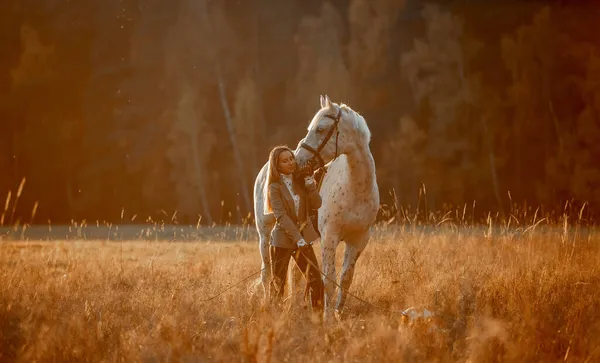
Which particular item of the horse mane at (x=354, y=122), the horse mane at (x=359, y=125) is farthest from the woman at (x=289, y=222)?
the horse mane at (x=359, y=125)

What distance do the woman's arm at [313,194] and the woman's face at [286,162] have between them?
0.78 ft

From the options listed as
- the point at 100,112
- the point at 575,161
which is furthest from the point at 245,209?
the point at 575,161

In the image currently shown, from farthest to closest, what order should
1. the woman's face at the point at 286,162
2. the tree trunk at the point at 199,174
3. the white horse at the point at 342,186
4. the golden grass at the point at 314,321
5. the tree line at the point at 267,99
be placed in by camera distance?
the tree trunk at the point at 199,174
the tree line at the point at 267,99
the white horse at the point at 342,186
the woman's face at the point at 286,162
the golden grass at the point at 314,321

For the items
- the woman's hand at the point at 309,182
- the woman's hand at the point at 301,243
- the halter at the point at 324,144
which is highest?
the halter at the point at 324,144

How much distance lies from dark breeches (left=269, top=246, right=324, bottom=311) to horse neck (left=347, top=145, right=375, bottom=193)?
742 millimetres

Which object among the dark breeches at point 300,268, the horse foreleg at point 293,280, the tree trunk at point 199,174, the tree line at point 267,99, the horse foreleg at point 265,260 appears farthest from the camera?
the tree trunk at point 199,174

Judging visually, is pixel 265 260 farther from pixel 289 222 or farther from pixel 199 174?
pixel 199 174

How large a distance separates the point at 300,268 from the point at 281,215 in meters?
0.56

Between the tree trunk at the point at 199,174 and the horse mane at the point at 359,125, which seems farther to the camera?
the tree trunk at the point at 199,174

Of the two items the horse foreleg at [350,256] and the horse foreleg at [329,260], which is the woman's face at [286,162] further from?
the horse foreleg at [350,256]

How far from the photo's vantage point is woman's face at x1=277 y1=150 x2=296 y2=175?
578cm

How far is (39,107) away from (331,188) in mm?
18730

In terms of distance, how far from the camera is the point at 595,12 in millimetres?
23188

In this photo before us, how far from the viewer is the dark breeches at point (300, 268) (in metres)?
6.04
